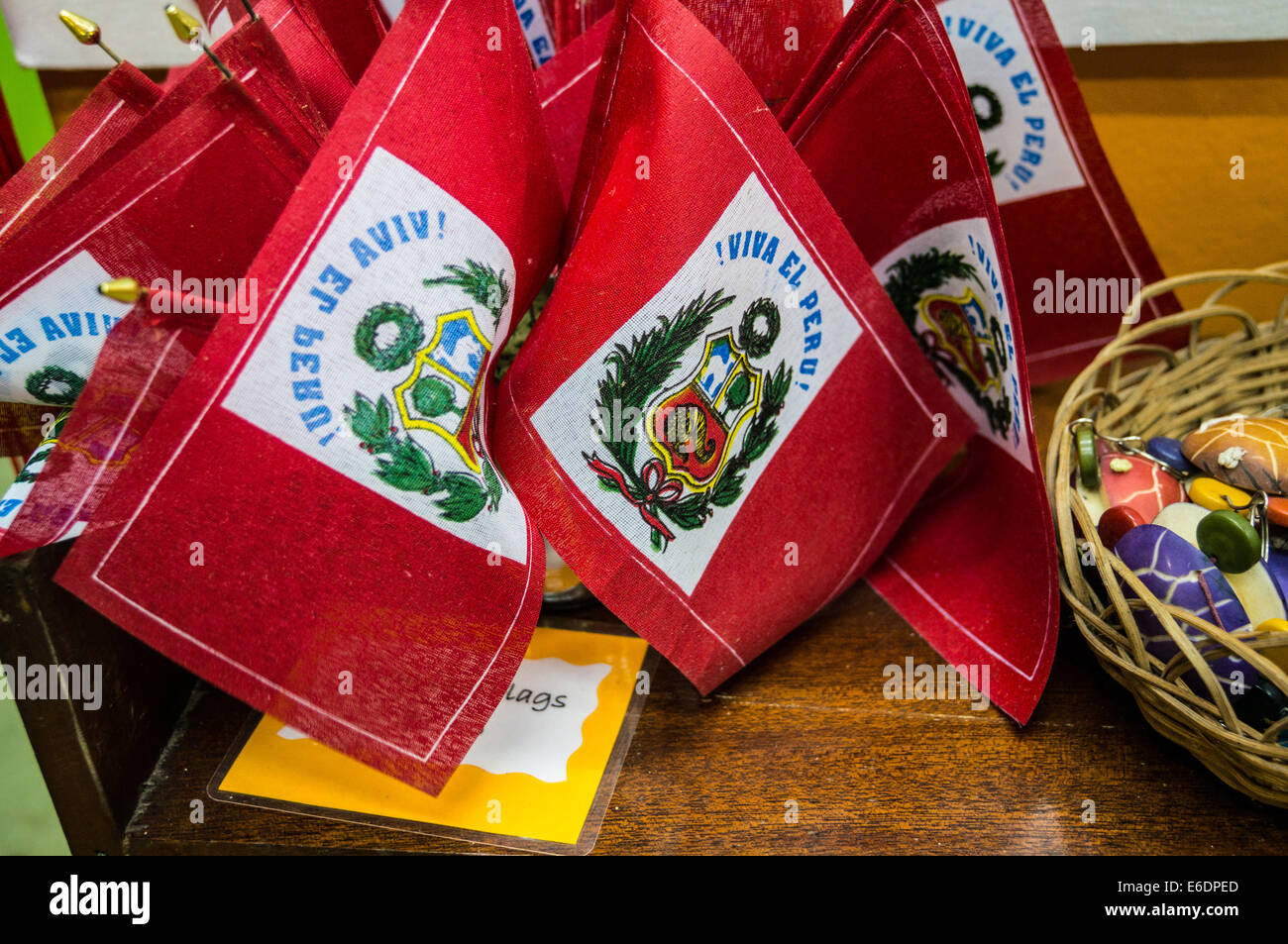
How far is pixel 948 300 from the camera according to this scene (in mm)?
878

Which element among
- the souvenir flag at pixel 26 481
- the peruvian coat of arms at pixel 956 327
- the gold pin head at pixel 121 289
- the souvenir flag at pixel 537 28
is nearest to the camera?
the gold pin head at pixel 121 289

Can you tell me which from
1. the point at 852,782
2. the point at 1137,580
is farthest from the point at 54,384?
the point at 1137,580

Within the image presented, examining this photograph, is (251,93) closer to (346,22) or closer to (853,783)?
(346,22)

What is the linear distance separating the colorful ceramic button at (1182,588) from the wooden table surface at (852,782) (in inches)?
4.2

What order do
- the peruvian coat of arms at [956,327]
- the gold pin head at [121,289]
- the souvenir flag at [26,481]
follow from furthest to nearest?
the peruvian coat of arms at [956,327] < the souvenir flag at [26,481] < the gold pin head at [121,289]

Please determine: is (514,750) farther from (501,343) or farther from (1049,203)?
(1049,203)

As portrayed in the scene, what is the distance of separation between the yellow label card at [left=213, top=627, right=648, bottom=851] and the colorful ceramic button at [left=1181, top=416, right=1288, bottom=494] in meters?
0.52

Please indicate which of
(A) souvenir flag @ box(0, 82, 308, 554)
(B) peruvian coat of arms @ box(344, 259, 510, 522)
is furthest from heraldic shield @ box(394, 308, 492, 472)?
(A) souvenir flag @ box(0, 82, 308, 554)

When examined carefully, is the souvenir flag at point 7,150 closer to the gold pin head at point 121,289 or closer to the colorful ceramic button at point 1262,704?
the gold pin head at point 121,289

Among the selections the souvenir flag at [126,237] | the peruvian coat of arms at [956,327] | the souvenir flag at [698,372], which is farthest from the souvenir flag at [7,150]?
the peruvian coat of arms at [956,327]

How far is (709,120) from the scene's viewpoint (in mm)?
709

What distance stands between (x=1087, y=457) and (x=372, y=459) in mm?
575

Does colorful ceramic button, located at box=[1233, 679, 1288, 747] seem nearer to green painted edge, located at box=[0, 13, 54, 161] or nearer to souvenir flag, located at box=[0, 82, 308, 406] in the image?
souvenir flag, located at box=[0, 82, 308, 406]

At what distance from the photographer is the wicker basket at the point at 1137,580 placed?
65cm
